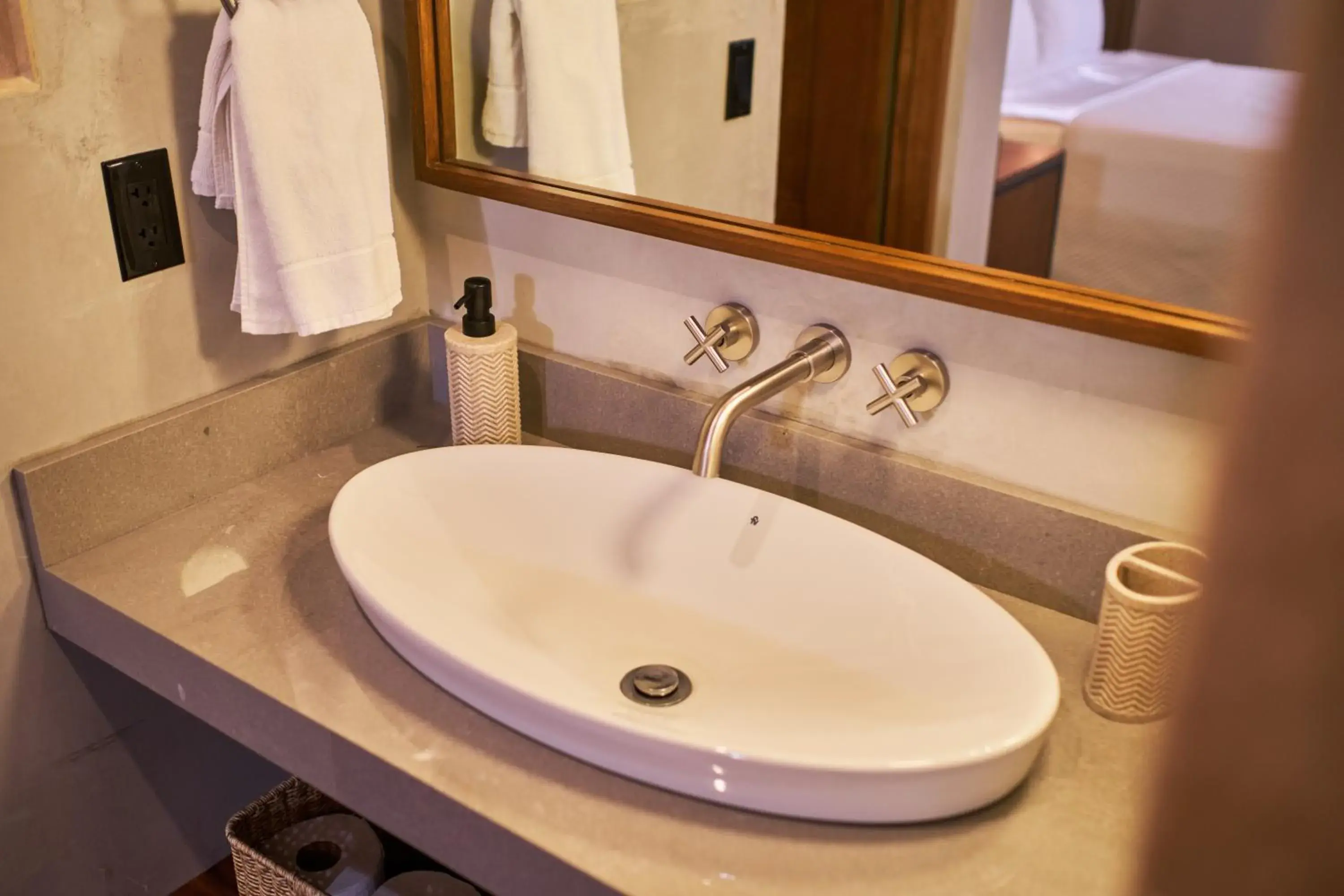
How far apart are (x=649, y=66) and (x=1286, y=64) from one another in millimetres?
1208

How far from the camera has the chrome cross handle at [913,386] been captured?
1.13 m

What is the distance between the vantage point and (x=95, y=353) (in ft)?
3.96

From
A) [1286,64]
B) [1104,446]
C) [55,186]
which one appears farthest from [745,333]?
[1286,64]

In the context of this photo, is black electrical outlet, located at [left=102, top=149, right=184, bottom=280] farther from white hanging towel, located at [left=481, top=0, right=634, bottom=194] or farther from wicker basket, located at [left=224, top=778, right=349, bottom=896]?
wicker basket, located at [left=224, top=778, right=349, bottom=896]

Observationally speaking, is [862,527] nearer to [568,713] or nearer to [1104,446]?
[1104,446]

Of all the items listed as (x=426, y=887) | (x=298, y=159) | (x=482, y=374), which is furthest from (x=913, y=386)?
(x=426, y=887)

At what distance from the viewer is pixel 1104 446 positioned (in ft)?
3.51

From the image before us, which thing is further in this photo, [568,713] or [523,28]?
[523,28]

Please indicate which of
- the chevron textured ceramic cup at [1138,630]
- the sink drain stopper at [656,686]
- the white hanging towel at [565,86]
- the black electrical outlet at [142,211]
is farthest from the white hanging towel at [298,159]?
the chevron textured ceramic cup at [1138,630]

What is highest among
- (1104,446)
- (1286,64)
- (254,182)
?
(1286,64)

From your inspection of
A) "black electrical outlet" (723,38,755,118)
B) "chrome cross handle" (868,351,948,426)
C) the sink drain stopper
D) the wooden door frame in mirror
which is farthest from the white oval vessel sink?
"black electrical outlet" (723,38,755,118)

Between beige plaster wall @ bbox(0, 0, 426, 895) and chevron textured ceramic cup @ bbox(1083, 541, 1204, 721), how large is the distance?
0.92 meters

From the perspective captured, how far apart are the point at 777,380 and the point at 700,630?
248 mm

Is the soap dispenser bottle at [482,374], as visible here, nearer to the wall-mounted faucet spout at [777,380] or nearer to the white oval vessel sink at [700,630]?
the white oval vessel sink at [700,630]
